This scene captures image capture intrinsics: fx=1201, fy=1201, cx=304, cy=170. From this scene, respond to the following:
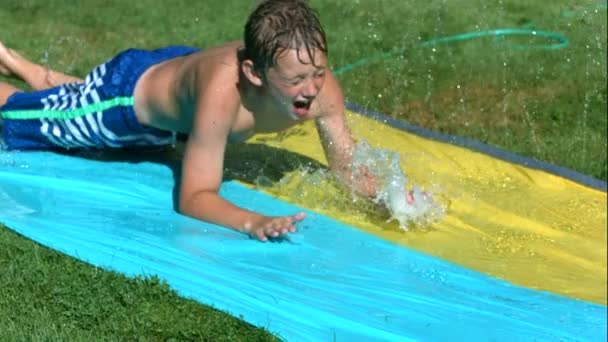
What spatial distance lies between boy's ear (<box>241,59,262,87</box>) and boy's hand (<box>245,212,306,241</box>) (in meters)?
0.49

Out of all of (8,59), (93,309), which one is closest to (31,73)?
(8,59)

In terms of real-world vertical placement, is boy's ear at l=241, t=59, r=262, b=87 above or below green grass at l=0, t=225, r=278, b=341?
above

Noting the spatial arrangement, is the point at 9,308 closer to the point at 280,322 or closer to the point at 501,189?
the point at 280,322

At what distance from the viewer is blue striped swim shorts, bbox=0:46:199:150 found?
4.53m

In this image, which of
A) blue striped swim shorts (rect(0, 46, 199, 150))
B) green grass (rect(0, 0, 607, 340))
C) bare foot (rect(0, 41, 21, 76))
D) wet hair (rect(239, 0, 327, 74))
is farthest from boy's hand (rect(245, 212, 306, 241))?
green grass (rect(0, 0, 607, 340))

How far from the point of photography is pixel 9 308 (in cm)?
323

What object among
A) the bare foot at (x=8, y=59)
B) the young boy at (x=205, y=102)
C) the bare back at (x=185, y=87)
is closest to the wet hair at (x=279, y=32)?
the young boy at (x=205, y=102)

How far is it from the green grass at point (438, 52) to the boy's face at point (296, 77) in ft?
6.93

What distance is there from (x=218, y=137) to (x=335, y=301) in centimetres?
83

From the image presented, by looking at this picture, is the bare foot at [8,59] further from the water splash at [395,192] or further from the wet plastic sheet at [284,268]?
the water splash at [395,192]

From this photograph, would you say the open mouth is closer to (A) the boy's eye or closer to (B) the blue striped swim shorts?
(A) the boy's eye

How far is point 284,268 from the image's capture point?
375cm

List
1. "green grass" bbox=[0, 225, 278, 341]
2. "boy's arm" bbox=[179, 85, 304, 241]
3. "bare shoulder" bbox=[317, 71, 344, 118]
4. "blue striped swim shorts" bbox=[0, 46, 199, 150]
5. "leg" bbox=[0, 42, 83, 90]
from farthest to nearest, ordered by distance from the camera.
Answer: "leg" bbox=[0, 42, 83, 90]
"blue striped swim shorts" bbox=[0, 46, 199, 150]
"bare shoulder" bbox=[317, 71, 344, 118]
"boy's arm" bbox=[179, 85, 304, 241]
"green grass" bbox=[0, 225, 278, 341]

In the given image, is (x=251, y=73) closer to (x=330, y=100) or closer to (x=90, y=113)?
(x=330, y=100)
